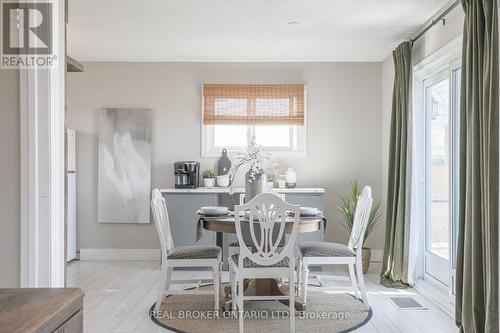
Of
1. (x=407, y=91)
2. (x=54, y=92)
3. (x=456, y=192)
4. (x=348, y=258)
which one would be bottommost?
(x=348, y=258)

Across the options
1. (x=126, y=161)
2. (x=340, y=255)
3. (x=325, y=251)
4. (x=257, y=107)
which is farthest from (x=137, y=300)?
(x=257, y=107)

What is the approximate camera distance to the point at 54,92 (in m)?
1.83

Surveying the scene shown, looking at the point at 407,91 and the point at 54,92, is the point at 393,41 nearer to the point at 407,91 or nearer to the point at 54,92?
the point at 407,91

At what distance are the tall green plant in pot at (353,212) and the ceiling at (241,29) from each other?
1634mm

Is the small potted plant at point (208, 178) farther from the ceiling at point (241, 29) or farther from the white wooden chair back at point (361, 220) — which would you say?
the white wooden chair back at point (361, 220)

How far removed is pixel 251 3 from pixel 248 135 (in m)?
2.29

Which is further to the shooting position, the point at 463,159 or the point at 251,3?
the point at 251,3

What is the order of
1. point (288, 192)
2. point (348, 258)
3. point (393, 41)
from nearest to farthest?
point (348, 258), point (393, 41), point (288, 192)

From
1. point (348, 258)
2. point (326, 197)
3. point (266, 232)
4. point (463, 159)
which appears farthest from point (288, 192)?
point (463, 159)

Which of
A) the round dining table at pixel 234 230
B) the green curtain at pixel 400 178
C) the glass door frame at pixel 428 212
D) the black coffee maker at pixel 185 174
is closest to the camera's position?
the round dining table at pixel 234 230

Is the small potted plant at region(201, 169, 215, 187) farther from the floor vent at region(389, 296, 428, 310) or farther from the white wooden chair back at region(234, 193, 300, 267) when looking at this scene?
the floor vent at region(389, 296, 428, 310)

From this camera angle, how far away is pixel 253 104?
5711mm
